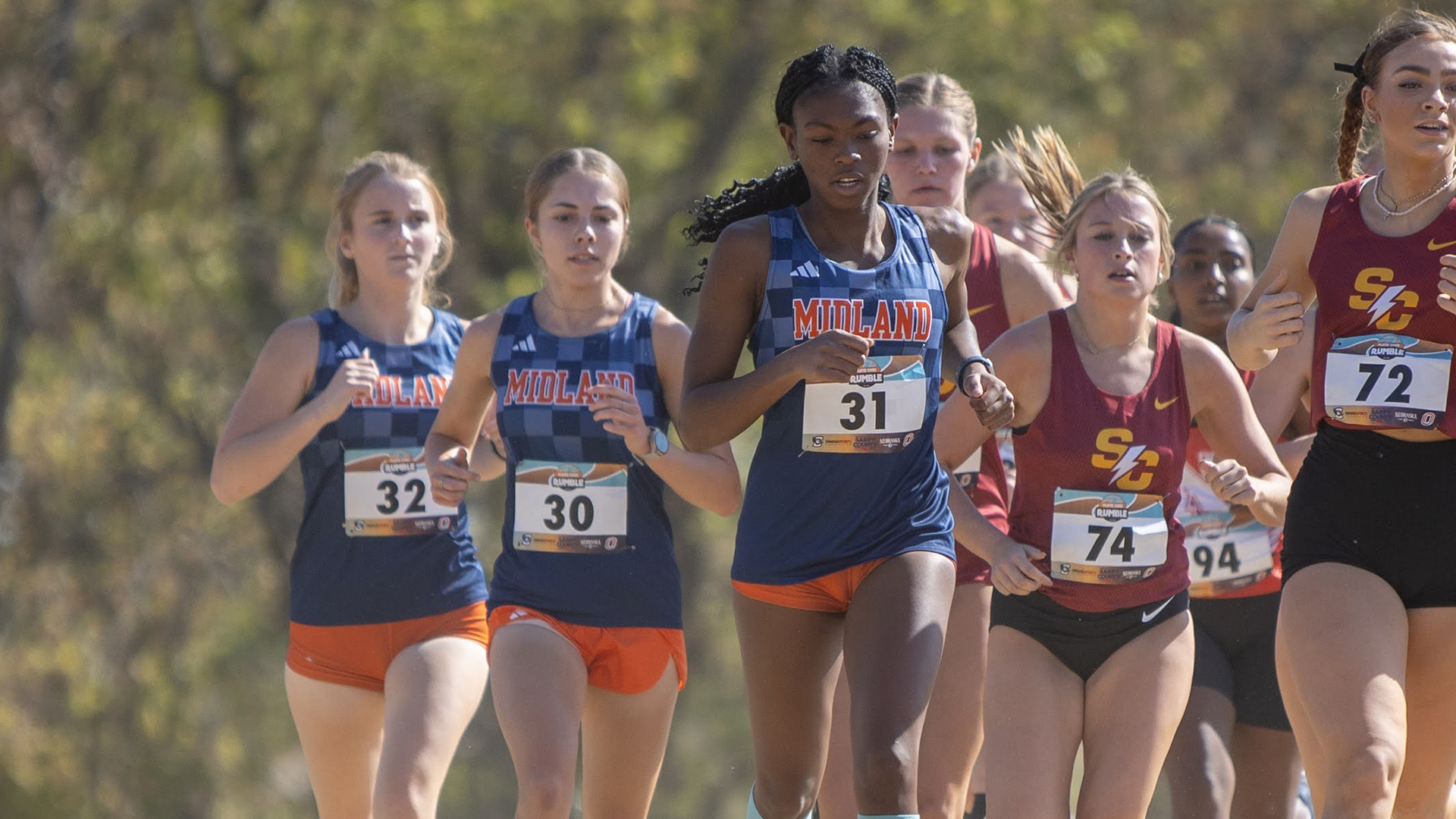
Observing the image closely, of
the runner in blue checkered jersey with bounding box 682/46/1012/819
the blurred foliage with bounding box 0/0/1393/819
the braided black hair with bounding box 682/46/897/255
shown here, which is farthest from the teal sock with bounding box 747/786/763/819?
the blurred foliage with bounding box 0/0/1393/819

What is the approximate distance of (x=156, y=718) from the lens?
51.6 ft

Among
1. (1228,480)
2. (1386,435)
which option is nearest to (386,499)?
(1228,480)

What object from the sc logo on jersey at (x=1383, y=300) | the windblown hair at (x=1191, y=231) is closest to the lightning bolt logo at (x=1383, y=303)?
the sc logo on jersey at (x=1383, y=300)

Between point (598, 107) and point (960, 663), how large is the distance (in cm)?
1132

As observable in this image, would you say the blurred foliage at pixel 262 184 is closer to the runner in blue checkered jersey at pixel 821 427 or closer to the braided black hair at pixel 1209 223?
the braided black hair at pixel 1209 223

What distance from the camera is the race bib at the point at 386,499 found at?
5391mm

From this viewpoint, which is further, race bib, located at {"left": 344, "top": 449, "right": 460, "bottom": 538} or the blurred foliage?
the blurred foliage

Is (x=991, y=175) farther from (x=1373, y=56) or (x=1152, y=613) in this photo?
(x=1152, y=613)

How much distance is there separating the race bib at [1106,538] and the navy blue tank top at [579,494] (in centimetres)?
104

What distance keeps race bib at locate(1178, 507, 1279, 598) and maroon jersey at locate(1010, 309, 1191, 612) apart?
2.87 ft

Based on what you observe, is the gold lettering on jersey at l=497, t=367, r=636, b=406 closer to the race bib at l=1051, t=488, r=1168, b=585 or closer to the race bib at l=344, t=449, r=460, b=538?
the race bib at l=344, t=449, r=460, b=538

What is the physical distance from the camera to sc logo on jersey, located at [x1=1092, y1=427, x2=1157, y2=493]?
4730mm

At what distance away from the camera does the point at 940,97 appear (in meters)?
5.82

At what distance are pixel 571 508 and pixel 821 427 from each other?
98cm
